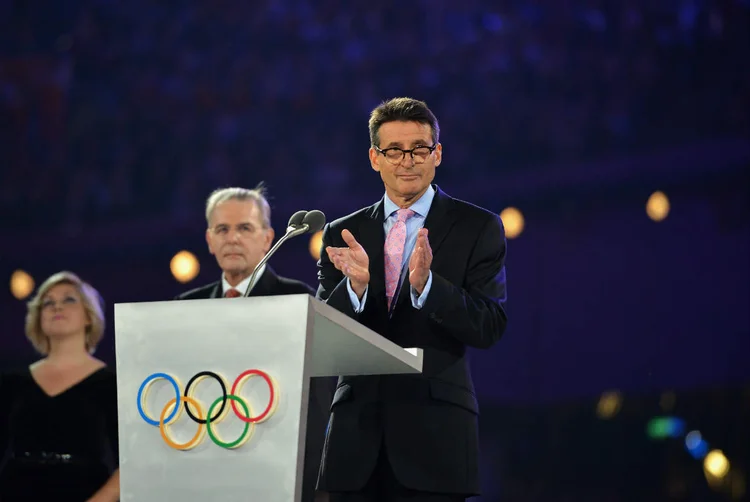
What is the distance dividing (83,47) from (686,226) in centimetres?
293

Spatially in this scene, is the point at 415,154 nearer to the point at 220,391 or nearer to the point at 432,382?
the point at 432,382

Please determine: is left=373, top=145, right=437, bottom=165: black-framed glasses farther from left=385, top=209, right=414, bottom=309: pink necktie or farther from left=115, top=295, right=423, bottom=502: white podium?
left=115, top=295, right=423, bottom=502: white podium

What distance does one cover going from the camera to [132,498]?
1694 millimetres

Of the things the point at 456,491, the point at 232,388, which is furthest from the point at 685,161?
the point at 232,388

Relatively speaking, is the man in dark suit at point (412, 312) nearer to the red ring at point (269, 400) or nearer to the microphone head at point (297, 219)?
the microphone head at point (297, 219)

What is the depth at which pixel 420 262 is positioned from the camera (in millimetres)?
1975

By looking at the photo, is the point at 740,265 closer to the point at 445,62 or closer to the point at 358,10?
the point at 445,62

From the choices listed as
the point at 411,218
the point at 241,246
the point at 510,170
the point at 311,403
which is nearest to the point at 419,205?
the point at 411,218

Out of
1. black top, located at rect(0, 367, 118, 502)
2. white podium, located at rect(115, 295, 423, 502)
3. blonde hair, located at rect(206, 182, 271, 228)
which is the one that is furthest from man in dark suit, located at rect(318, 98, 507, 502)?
black top, located at rect(0, 367, 118, 502)

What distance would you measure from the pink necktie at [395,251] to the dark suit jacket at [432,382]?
0.6 inches

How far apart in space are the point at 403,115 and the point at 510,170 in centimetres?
214

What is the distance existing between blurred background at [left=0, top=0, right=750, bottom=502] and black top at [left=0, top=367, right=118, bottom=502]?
46.8 inches

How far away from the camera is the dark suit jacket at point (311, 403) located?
126 inches

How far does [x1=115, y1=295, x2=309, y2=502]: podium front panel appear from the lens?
159 cm
